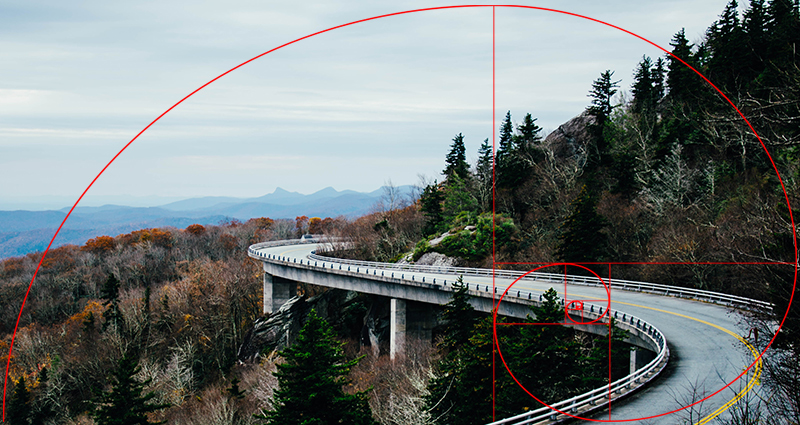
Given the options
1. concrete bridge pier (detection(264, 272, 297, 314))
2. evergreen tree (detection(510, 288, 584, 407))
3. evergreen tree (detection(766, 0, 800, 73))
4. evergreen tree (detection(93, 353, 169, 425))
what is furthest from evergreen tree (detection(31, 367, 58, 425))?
evergreen tree (detection(766, 0, 800, 73))

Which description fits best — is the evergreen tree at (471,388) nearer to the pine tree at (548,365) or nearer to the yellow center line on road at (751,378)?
the pine tree at (548,365)

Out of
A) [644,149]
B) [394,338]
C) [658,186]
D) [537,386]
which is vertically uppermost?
[644,149]

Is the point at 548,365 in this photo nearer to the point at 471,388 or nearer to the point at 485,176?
the point at 471,388

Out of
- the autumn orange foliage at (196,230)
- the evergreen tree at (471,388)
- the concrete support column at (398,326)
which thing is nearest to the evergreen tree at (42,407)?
the concrete support column at (398,326)

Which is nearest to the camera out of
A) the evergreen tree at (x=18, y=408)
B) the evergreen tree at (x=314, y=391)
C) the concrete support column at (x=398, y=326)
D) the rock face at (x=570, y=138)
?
the evergreen tree at (x=314, y=391)

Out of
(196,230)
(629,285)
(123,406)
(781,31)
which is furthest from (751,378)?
(196,230)

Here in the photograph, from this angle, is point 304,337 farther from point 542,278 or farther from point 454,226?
point 454,226

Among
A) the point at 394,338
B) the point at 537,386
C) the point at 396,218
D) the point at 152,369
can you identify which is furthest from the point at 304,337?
the point at 396,218
